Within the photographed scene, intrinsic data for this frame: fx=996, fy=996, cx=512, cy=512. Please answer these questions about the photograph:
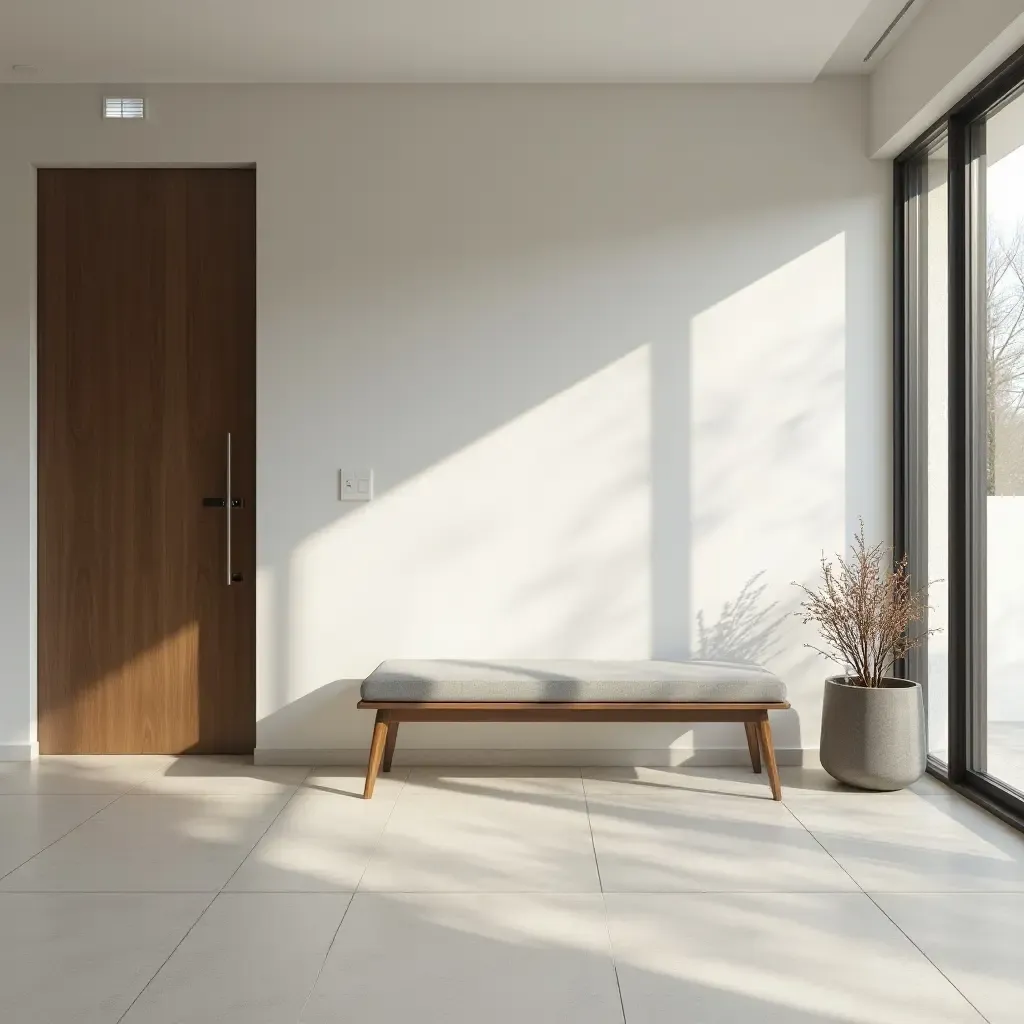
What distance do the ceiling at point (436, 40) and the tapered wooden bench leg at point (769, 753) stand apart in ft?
7.88


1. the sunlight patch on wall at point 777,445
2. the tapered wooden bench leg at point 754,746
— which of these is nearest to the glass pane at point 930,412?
the sunlight patch on wall at point 777,445

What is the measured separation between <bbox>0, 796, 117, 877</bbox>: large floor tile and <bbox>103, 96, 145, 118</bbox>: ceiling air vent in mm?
2624

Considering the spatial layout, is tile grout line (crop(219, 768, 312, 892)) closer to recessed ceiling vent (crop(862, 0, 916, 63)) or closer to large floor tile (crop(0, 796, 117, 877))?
large floor tile (crop(0, 796, 117, 877))

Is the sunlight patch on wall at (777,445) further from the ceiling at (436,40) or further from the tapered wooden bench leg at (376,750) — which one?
the tapered wooden bench leg at (376,750)

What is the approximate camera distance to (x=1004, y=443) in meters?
3.22

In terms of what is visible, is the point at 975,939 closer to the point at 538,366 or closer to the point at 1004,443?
the point at 1004,443

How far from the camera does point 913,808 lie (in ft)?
10.8

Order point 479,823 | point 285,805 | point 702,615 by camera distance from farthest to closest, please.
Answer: point 702,615 → point 285,805 → point 479,823

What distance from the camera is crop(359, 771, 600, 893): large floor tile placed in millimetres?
2652

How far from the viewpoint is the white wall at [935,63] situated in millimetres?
2959

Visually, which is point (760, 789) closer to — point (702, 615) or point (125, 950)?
point (702, 615)

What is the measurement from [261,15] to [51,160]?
1200mm

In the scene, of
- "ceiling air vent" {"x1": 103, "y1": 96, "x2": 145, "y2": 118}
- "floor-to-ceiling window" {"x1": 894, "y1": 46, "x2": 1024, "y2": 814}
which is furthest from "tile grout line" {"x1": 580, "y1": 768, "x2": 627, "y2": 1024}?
"ceiling air vent" {"x1": 103, "y1": 96, "x2": 145, "y2": 118}

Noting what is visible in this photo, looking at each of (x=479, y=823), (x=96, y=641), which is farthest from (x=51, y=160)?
(x=479, y=823)
